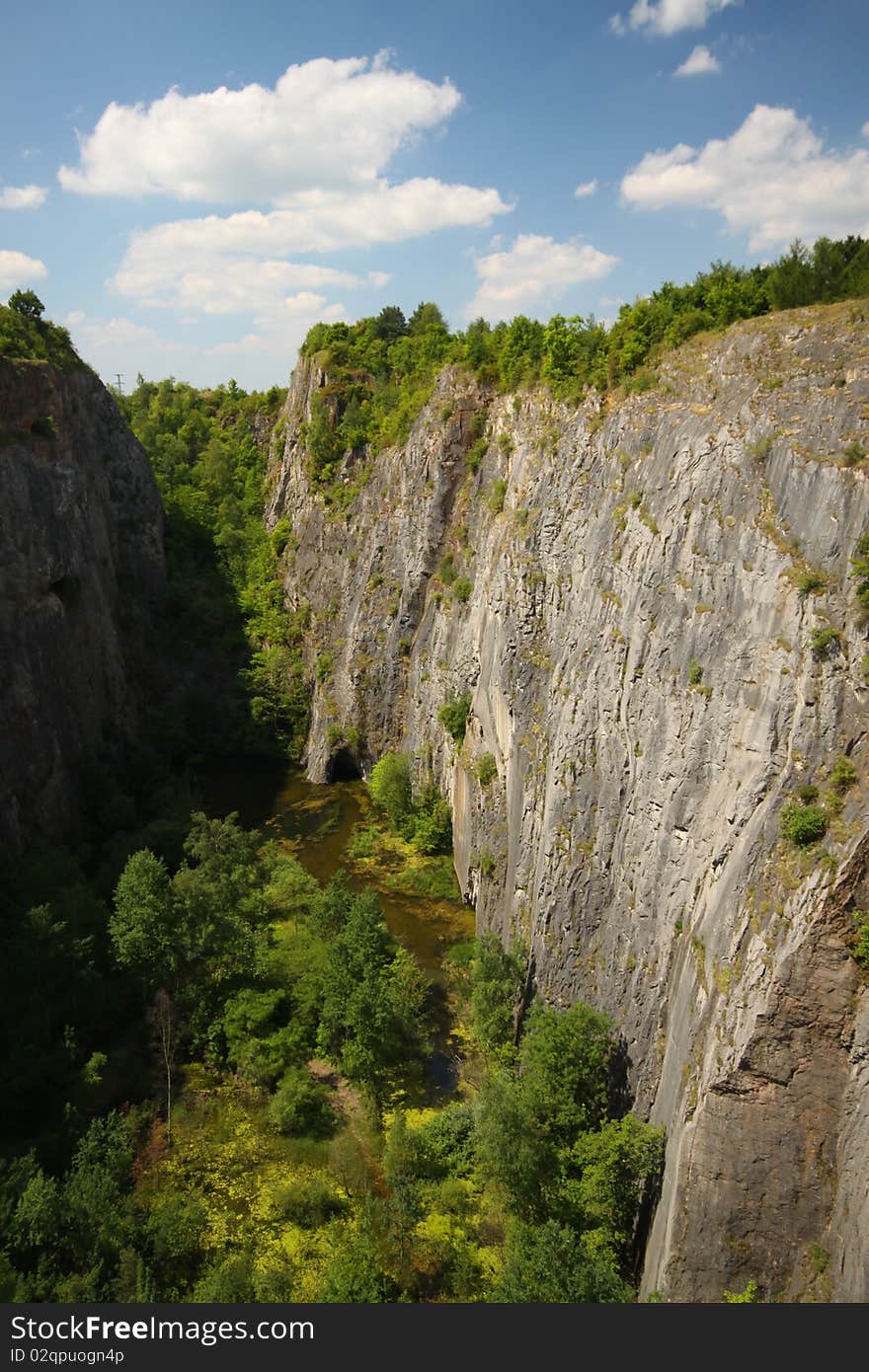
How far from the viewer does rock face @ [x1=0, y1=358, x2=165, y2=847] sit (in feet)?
115

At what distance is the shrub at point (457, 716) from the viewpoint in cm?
3926

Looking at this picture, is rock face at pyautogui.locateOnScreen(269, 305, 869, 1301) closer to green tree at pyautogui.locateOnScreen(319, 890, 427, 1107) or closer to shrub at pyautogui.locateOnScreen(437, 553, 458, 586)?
green tree at pyautogui.locateOnScreen(319, 890, 427, 1107)

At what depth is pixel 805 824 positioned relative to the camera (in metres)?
14.4

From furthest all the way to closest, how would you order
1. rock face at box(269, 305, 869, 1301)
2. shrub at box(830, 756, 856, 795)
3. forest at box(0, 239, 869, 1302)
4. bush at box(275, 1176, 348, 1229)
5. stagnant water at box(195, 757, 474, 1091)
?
stagnant water at box(195, 757, 474, 1091) → bush at box(275, 1176, 348, 1229) → forest at box(0, 239, 869, 1302) → shrub at box(830, 756, 856, 795) → rock face at box(269, 305, 869, 1301)

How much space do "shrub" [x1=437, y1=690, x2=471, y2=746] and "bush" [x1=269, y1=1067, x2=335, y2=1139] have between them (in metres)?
18.1

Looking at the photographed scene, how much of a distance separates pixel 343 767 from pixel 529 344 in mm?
26774

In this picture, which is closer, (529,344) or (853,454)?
(853,454)

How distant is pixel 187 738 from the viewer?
163 feet

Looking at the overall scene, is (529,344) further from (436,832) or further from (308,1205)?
(308,1205)

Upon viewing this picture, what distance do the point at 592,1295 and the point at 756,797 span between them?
9.92 meters

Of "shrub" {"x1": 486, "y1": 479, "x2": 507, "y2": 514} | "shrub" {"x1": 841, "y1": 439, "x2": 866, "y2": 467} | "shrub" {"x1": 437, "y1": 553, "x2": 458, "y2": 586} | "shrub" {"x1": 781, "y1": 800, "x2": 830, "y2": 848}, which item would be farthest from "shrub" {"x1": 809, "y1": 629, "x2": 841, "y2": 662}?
"shrub" {"x1": 437, "y1": 553, "x2": 458, "y2": 586}

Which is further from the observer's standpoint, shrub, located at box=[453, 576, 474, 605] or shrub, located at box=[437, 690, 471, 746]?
shrub, located at box=[453, 576, 474, 605]

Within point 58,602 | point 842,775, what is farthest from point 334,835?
point 842,775

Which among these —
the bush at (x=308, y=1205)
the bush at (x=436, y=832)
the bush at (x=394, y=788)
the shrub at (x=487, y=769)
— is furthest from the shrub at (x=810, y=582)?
the bush at (x=394, y=788)
